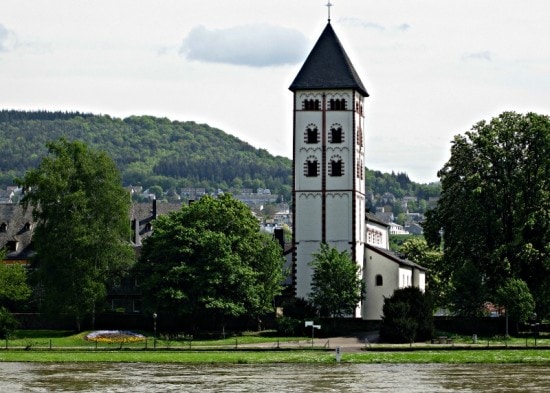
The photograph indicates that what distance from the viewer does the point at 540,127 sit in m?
116

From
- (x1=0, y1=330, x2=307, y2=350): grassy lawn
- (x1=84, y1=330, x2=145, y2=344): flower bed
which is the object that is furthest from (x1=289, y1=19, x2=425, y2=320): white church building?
(x1=84, y1=330, x2=145, y2=344): flower bed

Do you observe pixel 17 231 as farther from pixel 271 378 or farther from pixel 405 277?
pixel 271 378

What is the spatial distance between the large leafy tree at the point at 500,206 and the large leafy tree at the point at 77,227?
2718cm

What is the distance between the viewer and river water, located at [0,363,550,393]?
73875 millimetres

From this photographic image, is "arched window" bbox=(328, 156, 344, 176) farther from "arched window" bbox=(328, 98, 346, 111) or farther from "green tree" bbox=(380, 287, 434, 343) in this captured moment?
"green tree" bbox=(380, 287, 434, 343)

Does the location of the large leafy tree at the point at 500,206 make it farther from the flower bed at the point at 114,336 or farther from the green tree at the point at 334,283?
the flower bed at the point at 114,336

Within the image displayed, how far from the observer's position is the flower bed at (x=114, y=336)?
114 meters

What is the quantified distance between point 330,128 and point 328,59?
234 inches

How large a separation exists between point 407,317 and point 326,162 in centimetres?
2102

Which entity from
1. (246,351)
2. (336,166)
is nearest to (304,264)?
(336,166)

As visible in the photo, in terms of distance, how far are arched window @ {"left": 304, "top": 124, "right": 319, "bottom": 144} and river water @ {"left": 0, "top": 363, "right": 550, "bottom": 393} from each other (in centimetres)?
3980

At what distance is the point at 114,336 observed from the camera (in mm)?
115875

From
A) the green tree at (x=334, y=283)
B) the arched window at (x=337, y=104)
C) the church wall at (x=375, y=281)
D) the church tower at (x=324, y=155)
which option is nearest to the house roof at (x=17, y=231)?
the church tower at (x=324, y=155)

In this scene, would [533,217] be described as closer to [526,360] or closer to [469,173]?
[469,173]
